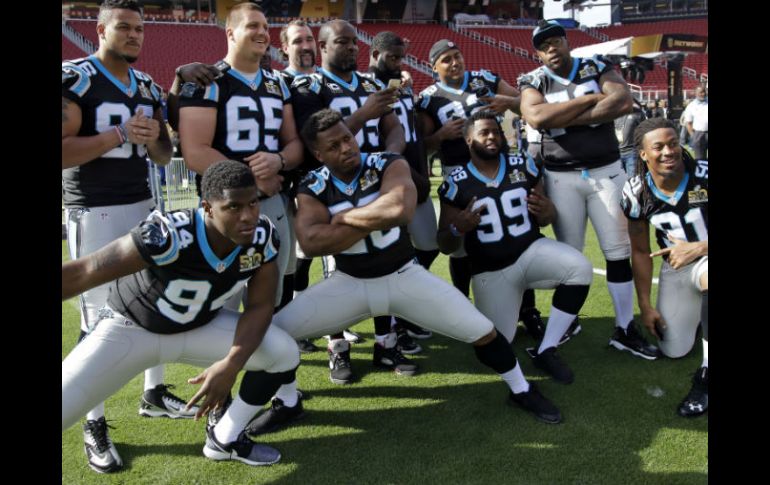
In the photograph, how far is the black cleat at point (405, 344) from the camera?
4.46 meters

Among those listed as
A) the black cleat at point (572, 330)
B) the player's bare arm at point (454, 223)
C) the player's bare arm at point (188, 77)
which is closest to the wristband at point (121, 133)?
the player's bare arm at point (188, 77)

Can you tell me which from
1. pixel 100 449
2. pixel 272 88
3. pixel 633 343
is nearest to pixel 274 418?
pixel 100 449

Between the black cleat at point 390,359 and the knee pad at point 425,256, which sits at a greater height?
the knee pad at point 425,256

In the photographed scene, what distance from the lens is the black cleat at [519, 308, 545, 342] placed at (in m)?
4.64

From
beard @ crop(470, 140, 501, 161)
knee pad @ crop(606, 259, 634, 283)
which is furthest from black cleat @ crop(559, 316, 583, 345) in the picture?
beard @ crop(470, 140, 501, 161)

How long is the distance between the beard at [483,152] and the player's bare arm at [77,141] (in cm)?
216

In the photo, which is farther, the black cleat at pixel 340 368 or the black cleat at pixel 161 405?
the black cleat at pixel 340 368

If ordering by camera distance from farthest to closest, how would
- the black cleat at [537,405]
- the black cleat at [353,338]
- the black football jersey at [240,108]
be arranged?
the black cleat at [353,338], the black football jersey at [240,108], the black cleat at [537,405]

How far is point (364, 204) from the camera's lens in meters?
3.44

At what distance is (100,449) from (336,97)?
8.02ft

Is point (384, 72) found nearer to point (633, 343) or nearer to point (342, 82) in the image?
point (342, 82)

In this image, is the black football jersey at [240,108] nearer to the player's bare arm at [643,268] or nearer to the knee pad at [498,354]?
the knee pad at [498,354]
